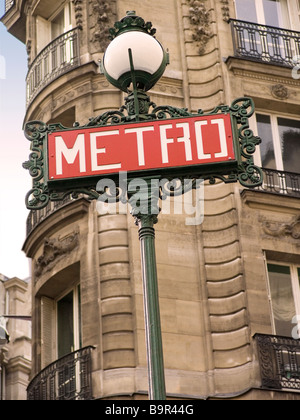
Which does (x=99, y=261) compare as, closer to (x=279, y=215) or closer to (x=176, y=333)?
(x=176, y=333)

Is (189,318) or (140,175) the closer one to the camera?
(140,175)

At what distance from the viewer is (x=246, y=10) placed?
21.7m

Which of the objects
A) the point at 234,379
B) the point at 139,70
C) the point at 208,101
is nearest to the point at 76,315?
the point at 234,379

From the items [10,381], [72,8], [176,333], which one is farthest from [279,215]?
[10,381]

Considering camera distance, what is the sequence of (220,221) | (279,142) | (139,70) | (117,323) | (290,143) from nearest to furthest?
(139,70) < (117,323) < (220,221) < (279,142) < (290,143)

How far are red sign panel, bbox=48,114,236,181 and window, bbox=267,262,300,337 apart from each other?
879 cm

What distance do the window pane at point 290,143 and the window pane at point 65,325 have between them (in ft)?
15.5

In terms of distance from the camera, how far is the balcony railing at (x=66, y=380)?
1773cm

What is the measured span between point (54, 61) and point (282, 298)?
6.69 metres

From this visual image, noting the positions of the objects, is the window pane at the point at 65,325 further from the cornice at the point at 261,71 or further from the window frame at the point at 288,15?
the window frame at the point at 288,15

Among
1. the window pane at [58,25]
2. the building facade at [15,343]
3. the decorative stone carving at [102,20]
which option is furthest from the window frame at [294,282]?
the building facade at [15,343]

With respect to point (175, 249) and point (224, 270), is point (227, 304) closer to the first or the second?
point (224, 270)

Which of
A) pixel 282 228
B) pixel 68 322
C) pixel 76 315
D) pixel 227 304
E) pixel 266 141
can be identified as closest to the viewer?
pixel 227 304

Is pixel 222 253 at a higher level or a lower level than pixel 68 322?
higher
